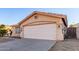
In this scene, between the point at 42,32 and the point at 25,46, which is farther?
the point at 42,32

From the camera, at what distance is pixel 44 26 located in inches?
493

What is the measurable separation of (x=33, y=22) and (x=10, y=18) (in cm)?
276

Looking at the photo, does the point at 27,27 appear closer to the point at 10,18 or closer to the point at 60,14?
the point at 10,18

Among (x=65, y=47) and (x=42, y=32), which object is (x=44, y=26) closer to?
(x=42, y=32)

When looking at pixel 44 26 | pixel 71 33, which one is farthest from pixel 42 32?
pixel 71 33

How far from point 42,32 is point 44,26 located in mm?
588

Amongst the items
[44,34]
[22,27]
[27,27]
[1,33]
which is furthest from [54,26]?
[1,33]

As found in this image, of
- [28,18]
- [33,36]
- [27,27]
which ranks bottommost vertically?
[33,36]

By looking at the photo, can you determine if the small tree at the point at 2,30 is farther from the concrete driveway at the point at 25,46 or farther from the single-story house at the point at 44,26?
the concrete driveway at the point at 25,46

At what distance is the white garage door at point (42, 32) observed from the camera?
11992 mm

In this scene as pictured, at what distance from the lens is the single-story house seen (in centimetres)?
1205

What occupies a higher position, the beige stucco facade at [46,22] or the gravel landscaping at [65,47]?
the beige stucco facade at [46,22]

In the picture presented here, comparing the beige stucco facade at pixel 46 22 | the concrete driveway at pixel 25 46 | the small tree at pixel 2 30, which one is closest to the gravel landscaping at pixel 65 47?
the concrete driveway at pixel 25 46
